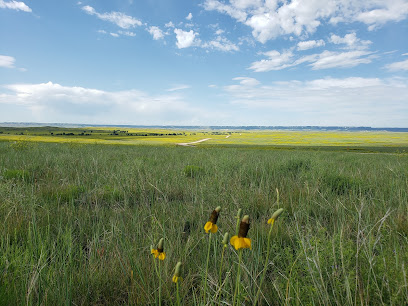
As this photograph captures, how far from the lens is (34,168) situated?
20.8 feet

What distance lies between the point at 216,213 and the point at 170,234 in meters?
1.52

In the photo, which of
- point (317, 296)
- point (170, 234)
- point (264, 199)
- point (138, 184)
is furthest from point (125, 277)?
point (138, 184)

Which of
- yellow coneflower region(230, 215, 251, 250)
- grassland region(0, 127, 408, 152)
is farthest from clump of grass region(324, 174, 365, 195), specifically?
grassland region(0, 127, 408, 152)

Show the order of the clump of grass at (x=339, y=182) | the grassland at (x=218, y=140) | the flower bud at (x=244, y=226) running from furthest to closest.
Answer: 1. the grassland at (x=218, y=140)
2. the clump of grass at (x=339, y=182)
3. the flower bud at (x=244, y=226)

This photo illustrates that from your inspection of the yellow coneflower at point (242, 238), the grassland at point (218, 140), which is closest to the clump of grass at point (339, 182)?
the yellow coneflower at point (242, 238)

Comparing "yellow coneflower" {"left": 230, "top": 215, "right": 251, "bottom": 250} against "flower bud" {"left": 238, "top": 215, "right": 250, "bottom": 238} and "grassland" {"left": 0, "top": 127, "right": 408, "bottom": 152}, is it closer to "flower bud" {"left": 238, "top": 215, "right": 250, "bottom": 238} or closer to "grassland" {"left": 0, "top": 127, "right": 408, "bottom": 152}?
"flower bud" {"left": 238, "top": 215, "right": 250, "bottom": 238}

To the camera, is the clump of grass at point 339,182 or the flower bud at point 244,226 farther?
the clump of grass at point 339,182

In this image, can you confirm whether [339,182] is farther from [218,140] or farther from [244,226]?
[218,140]

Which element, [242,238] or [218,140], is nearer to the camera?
[242,238]

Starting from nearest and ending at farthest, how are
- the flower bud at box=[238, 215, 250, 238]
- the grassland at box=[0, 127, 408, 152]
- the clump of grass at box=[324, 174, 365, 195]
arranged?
the flower bud at box=[238, 215, 250, 238] → the clump of grass at box=[324, 174, 365, 195] → the grassland at box=[0, 127, 408, 152]

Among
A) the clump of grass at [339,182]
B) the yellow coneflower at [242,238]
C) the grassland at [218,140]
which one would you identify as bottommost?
the grassland at [218,140]

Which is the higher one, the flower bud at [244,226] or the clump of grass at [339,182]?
the flower bud at [244,226]

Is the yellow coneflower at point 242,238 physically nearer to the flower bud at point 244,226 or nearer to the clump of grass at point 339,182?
the flower bud at point 244,226

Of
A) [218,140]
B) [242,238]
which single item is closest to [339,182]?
[242,238]
